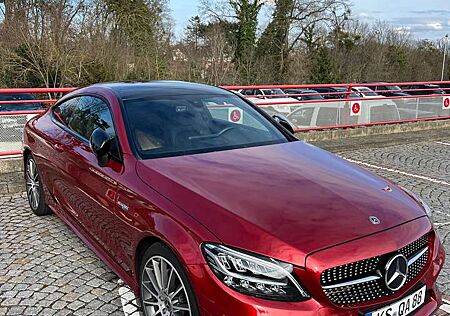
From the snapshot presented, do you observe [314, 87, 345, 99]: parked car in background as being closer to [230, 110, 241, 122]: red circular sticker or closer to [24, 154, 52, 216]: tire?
[230, 110, 241, 122]: red circular sticker

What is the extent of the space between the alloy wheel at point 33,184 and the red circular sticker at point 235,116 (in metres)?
2.26

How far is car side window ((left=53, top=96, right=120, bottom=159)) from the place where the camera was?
11.6ft

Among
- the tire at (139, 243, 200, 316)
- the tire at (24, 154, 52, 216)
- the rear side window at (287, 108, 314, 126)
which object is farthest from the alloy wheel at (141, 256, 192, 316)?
the rear side window at (287, 108, 314, 126)

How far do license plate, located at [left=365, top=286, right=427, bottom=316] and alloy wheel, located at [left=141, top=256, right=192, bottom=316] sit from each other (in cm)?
96

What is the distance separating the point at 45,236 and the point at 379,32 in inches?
2067

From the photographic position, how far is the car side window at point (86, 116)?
11.6 feet

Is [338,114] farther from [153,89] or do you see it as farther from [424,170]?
[153,89]

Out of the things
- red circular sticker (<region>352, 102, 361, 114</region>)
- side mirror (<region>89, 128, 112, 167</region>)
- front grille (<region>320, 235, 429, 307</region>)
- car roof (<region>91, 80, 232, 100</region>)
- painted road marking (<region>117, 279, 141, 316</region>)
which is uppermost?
car roof (<region>91, 80, 232, 100</region>)

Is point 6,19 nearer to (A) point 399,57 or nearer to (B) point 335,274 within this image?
(B) point 335,274

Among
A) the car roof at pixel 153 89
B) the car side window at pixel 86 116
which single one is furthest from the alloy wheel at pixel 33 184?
the car roof at pixel 153 89

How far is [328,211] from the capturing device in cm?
255

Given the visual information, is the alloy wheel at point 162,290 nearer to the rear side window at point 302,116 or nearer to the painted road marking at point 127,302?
the painted road marking at point 127,302

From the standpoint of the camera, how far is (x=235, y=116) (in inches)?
159

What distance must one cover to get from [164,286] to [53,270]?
63.0 inches
